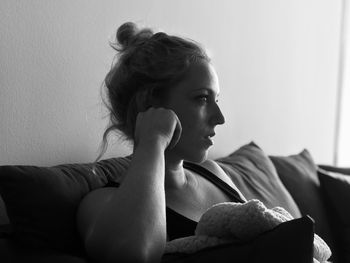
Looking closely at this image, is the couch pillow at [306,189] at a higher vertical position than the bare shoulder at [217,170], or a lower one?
lower

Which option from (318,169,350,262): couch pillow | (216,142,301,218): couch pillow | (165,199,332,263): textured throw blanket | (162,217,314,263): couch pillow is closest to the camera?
(162,217,314,263): couch pillow

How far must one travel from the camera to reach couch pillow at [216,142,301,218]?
5.70ft

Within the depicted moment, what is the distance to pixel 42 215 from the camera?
3.69ft

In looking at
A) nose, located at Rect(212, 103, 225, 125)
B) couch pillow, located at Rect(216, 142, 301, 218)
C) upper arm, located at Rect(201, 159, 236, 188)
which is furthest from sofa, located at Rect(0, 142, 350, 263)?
nose, located at Rect(212, 103, 225, 125)

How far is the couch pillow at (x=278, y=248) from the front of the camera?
0.85 meters

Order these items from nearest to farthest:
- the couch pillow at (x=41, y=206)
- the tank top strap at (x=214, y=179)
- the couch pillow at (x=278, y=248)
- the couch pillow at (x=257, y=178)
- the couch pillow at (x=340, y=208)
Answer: the couch pillow at (x=278, y=248)
the couch pillow at (x=41, y=206)
the tank top strap at (x=214, y=179)
the couch pillow at (x=257, y=178)
the couch pillow at (x=340, y=208)

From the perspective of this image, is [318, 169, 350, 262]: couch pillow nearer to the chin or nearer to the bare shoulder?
the bare shoulder

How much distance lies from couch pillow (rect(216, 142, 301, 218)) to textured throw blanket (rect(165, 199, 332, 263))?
68 cm

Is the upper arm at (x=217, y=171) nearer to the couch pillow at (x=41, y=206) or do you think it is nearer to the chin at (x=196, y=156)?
the chin at (x=196, y=156)

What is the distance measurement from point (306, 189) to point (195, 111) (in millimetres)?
865

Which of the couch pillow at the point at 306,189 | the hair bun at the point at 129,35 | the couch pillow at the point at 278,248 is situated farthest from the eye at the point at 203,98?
the couch pillow at the point at 306,189

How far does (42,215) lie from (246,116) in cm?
134

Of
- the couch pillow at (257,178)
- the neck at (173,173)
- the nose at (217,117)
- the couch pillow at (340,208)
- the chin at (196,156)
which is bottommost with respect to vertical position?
the couch pillow at (340,208)

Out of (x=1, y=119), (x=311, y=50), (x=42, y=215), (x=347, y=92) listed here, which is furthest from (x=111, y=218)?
(x=347, y=92)
